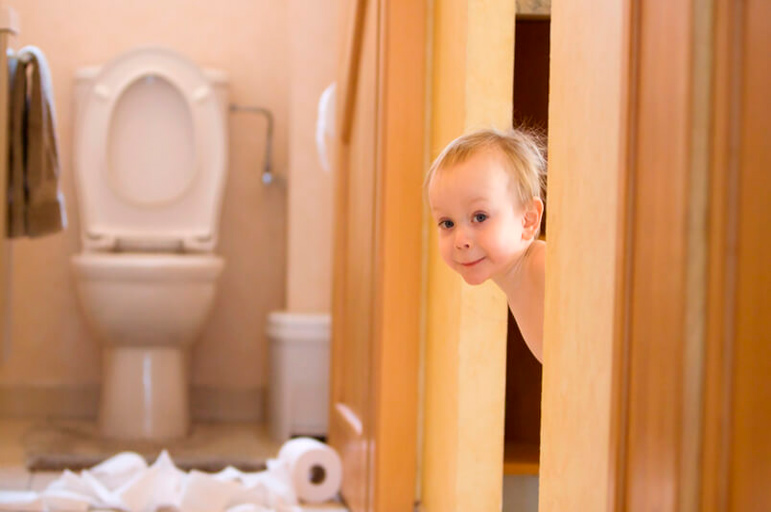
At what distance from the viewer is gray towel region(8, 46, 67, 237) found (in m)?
1.95

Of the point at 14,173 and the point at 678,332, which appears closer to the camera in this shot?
the point at 678,332

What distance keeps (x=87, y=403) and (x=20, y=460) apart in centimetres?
71

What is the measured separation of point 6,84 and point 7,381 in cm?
142

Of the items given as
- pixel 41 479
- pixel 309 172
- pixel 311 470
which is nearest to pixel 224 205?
pixel 309 172

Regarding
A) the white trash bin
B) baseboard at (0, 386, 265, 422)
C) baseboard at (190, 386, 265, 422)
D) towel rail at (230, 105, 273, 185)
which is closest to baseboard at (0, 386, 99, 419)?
baseboard at (0, 386, 265, 422)

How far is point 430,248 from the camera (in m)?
1.58

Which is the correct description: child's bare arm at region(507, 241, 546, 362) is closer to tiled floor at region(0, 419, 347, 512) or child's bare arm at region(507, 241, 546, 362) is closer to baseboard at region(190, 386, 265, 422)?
tiled floor at region(0, 419, 347, 512)

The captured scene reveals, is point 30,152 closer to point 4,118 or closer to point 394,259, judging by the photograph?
point 4,118

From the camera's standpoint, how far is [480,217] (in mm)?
1062

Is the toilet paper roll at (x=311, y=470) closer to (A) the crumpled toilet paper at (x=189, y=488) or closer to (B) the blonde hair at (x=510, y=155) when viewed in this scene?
(A) the crumpled toilet paper at (x=189, y=488)

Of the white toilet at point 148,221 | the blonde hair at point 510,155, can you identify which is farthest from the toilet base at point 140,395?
the blonde hair at point 510,155

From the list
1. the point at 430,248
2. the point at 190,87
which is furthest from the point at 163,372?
the point at 430,248

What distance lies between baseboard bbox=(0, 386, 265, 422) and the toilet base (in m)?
0.36

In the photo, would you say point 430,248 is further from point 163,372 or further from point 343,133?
point 163,372
